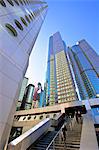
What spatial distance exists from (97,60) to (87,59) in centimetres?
690

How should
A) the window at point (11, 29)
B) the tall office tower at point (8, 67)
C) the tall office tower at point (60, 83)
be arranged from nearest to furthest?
the tall office tower at point (8, 67) → the window at point (11, 29) → the tall office tower at point (60, 83)

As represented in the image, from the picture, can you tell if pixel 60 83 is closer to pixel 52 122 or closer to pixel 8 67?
pixel 52 122

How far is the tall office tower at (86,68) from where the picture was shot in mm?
72562

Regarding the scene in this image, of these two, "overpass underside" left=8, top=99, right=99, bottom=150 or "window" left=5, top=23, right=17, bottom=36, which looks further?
Answer: "window" left=5, top=23, right=17, bottom=36

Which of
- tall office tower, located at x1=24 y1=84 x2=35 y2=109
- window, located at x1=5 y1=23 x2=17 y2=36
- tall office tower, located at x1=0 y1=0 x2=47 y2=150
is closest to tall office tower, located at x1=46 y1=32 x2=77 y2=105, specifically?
tall office tower, located at x1=24 y1=84 x2=35 y2=109

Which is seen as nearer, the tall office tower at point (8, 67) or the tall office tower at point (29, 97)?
the tall office tower at point (8, 67)

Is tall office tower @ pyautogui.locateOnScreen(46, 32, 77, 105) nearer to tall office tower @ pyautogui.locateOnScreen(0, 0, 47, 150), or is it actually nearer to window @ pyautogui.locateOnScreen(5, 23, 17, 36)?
tall office tower @ pyautogui.locateOnScreen(0, 0, 47, 150)

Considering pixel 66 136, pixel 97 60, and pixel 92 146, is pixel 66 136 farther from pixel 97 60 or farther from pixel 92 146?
pixel 97 60

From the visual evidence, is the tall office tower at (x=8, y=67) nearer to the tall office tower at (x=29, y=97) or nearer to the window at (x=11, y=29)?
the window at (x=11, y=29)

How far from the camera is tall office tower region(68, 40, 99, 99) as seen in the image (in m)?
72.6

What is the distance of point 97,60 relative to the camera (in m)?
84.4

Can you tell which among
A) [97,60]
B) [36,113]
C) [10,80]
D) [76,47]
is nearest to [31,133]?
[10,80]

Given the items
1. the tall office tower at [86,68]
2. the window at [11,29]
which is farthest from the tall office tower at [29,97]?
the window at [11,29]

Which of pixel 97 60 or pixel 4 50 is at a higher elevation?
pixel 97 60
